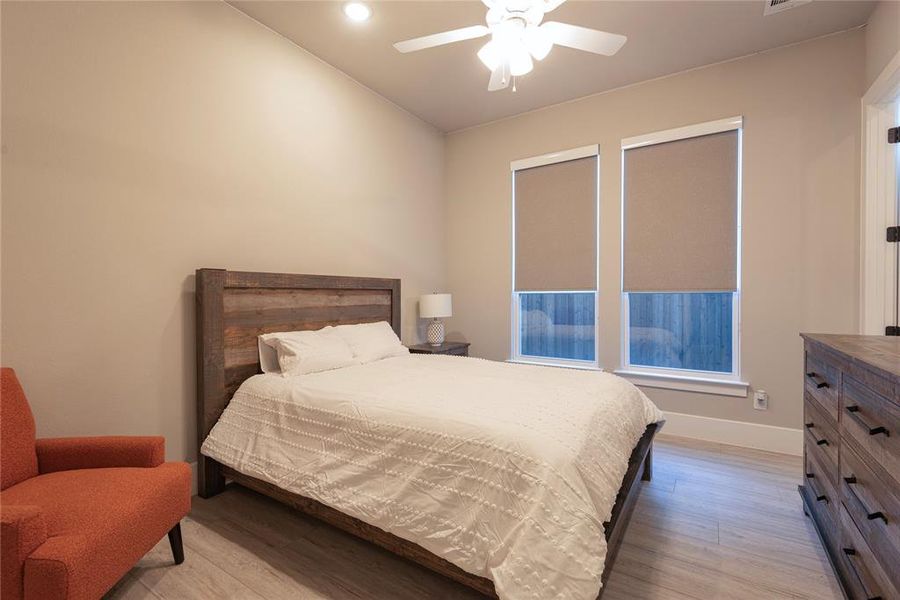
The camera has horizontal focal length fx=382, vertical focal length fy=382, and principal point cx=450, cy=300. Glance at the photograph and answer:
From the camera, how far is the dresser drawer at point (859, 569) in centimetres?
117

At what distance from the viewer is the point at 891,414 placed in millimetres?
1119

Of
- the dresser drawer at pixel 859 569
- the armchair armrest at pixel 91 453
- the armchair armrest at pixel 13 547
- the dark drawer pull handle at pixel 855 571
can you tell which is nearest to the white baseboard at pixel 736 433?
the dresser drawer at pixel 859 569

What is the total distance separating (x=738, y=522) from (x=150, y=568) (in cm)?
288

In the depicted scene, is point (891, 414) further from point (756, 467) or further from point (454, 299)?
point (454, 299)

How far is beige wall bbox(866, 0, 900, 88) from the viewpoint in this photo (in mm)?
2188

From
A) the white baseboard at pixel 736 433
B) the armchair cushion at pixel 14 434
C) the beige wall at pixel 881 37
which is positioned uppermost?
the beige wall at pixel 881 37

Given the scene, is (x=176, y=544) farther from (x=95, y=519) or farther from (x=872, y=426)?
(x=872, y=426)

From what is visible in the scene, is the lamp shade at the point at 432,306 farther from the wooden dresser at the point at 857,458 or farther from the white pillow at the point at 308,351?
the wooden dresser at the point at 857,458

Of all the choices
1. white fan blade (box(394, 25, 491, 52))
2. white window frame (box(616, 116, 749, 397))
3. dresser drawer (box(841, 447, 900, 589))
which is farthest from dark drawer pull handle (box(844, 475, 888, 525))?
white fan blade (box(394, 25, 491, 52))

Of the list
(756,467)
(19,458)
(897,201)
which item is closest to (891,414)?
(756,467)

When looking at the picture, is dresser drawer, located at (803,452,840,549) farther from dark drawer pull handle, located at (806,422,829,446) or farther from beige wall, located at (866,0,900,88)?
beige wall, located at (866,0,900,88)

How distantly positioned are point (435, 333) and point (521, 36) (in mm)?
2751

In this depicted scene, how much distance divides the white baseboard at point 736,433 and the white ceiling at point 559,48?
2911mm

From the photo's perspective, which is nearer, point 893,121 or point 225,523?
point 225,523
